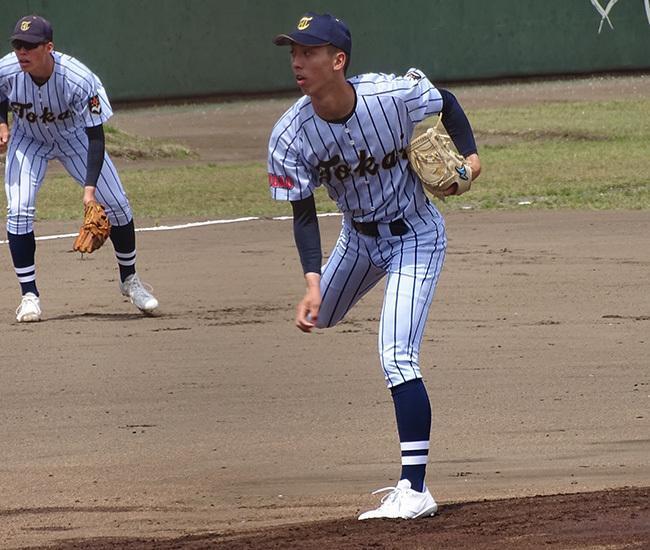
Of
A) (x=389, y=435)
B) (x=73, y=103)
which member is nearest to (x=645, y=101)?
(x=73, y=103)

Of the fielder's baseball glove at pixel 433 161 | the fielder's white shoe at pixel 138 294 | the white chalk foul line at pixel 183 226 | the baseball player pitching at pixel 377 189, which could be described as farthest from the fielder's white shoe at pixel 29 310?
the fielder's baseball glove at pixel 433 161

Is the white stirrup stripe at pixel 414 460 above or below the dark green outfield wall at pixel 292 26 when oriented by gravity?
above

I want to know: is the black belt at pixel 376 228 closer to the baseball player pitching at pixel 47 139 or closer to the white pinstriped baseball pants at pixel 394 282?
the white pinstriped baseball pants at pixel 394 282

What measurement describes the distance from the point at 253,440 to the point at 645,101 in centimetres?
1809

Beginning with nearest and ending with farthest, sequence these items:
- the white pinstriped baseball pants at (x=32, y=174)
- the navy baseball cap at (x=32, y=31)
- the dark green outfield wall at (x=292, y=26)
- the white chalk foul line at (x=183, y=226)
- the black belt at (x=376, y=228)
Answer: the black belt at (x=376, y=228) → the navy baseball cap at (x=32, y=31) → the white pinstriped baseball pants at (x=32, y=174) → the white chalk foul line at (x=183, y=226) → the dark green outfield wall at (x=292, y=26)

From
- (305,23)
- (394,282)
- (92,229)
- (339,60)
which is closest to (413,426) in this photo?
(394,282)

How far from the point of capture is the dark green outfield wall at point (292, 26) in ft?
77.3

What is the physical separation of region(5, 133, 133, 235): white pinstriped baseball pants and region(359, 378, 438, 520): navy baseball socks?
4632 millimetres

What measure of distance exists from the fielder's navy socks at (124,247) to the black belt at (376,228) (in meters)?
4.22

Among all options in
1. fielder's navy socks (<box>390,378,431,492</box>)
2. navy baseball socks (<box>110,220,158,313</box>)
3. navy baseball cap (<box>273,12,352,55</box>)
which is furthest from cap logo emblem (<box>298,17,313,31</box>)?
navy baseball socks (<box>110,220,158,313</box>)

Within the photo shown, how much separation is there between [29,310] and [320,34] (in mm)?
4530

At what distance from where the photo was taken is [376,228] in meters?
5.50

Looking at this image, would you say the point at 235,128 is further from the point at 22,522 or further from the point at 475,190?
the point at 22,522

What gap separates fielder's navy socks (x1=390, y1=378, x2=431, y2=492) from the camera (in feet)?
16.7
